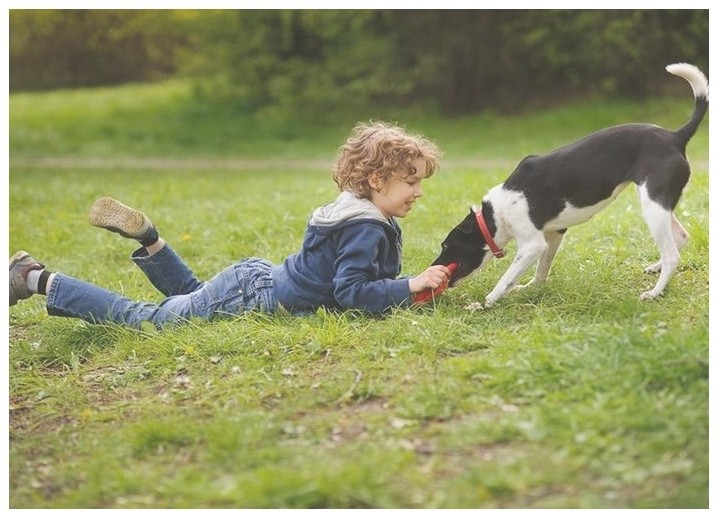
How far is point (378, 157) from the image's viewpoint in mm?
5211

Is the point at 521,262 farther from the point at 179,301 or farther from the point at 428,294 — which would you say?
the point at 179,301

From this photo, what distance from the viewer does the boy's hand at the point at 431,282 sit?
5.07 meters

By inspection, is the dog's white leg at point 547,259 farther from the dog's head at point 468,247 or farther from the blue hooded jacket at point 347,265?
the blue hooded jacket at point 347,265

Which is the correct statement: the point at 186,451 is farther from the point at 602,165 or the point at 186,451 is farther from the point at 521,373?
the point at 602,165

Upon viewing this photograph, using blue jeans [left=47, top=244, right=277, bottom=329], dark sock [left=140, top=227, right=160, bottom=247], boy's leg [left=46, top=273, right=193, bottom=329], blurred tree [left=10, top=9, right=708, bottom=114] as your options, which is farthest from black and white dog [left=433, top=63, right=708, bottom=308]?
blurred tree [left=10, top=9, right=708, bottom=114]

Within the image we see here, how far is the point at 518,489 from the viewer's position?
323 centimetres

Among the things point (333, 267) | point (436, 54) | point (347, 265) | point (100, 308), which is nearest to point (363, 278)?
point (347, 265)

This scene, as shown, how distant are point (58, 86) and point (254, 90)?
9403 mm

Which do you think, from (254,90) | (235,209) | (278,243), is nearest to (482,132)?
(254,90)

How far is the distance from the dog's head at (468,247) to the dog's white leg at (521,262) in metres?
0.20

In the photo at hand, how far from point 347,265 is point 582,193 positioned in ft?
4.38

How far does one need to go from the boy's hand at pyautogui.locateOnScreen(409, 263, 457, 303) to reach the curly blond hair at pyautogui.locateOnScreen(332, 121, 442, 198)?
57 centimetres

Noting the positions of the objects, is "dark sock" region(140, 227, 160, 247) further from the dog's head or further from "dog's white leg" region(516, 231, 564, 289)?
"dog's white leg" region(516, 231, 564, 289)

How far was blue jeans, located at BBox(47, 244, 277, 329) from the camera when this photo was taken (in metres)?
5.44
